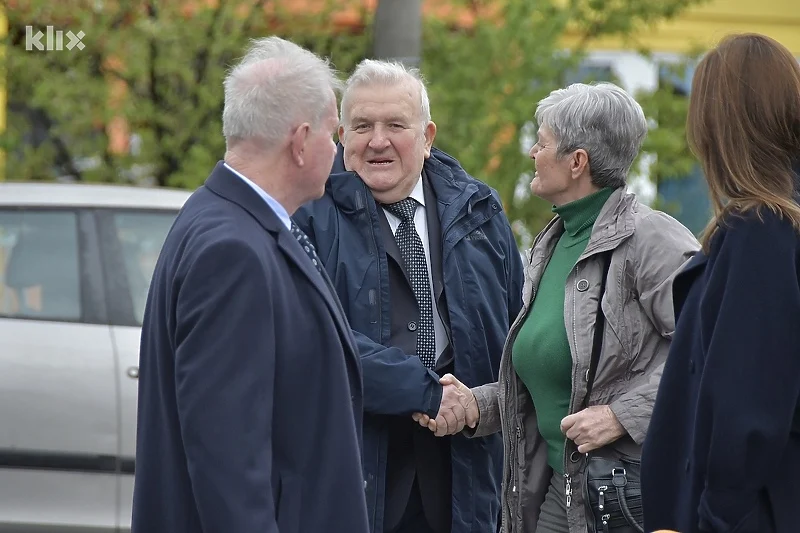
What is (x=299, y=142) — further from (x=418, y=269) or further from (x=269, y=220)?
(x=418, y=269)

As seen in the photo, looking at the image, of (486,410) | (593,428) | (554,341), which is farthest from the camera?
(486,410)

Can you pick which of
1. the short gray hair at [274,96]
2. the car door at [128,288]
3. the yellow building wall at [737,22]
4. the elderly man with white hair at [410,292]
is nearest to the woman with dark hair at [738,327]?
the short gray hair at [274,96]

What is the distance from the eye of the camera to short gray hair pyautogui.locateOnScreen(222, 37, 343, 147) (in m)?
2.70

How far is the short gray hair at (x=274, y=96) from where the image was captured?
270cm

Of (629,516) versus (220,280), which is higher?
(220,280)

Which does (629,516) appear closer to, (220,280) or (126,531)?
(220,280)

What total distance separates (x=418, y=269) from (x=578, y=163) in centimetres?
62

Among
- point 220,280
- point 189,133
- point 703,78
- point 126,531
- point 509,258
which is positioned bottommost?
point 126,531

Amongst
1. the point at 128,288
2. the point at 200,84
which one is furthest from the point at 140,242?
the point at 200,84

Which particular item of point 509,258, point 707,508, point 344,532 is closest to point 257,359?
point 344,532

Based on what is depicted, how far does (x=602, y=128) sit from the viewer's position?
3.56 m

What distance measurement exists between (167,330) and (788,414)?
4.21ft

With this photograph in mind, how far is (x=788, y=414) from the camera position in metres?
2.53

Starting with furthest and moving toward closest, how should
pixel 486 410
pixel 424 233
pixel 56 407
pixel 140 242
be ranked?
pixel 140 242 < pixel 56 407 < pixel 424 233 < pixel 486 410
